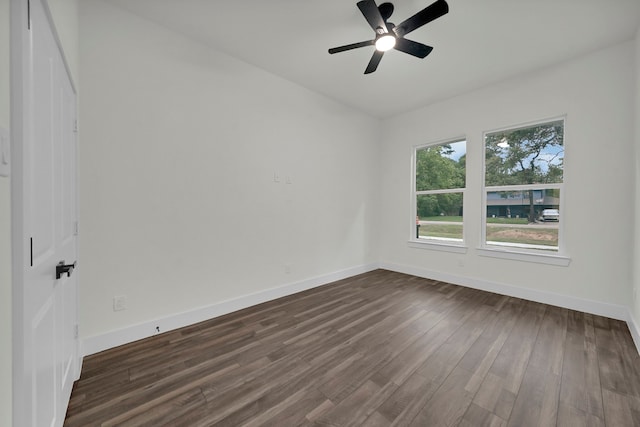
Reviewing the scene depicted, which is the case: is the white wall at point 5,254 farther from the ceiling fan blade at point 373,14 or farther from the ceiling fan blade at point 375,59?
the ceiling fan blade at point 375,59

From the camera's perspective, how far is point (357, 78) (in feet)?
11.0

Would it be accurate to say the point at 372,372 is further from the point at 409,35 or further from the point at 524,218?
the point at 409,35

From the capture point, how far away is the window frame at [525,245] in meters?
3.01

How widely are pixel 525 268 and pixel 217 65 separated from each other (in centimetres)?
446

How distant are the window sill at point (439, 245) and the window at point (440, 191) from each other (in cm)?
7

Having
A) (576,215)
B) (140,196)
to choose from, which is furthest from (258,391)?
(576,215)

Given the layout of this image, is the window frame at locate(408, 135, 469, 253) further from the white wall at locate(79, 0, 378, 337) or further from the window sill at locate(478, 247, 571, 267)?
the white wall at locate(79, 0, 378, 337)

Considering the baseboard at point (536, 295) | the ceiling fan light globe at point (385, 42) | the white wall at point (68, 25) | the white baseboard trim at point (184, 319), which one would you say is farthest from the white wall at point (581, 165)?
the white wall at point (68, 25)

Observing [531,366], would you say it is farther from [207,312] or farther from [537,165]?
[207,312]

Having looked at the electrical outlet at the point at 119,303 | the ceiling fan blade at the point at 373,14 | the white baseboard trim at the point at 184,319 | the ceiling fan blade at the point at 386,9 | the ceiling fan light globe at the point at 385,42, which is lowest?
the white baseboard trim at the point at 184,319

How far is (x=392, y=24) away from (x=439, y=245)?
10.4 feet

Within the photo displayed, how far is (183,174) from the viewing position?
2.49m

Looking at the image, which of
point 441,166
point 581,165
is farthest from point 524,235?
point 441,166

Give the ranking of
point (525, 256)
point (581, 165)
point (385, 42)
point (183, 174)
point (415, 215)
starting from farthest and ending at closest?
point (415, 215)
point (525, 256)
point (581, 165)
point (183, 174)
point (385, 42)
